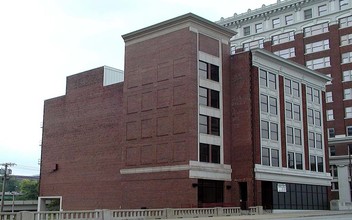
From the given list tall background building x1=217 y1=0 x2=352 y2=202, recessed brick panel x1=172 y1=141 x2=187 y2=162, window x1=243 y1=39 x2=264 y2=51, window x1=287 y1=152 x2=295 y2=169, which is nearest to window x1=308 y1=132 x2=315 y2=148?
window x1=287 y1=152 x2=295 y2=169

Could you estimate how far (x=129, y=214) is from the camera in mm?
38531

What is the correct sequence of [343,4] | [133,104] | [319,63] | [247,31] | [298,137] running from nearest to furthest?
1. [133,104]
2. [298,137]
3. [343,4]
4. [319,63]
5. [247,31]

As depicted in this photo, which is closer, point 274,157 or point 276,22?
point 274,157

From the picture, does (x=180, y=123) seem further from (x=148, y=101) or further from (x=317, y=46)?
(x=317, y=46)

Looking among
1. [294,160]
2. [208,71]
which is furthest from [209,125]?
[294,160]

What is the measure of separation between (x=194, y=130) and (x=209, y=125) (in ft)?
9.05

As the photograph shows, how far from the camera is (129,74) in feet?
180

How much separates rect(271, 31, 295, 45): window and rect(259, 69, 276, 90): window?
32267mm

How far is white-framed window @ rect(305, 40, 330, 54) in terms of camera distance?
82.4 m

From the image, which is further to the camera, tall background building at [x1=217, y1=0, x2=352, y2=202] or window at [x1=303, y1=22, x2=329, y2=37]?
window at [x1=303, y1=22, x2=329, y2=37]

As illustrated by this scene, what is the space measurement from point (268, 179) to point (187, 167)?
1051 cm

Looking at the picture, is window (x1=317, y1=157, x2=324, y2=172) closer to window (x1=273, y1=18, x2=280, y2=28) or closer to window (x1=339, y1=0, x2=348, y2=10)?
window (x1=339, y1=0, x2=348, y2=10)

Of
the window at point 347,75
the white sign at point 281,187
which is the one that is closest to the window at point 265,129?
the white sign at point 281,187

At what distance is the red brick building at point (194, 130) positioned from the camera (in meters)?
48.9
